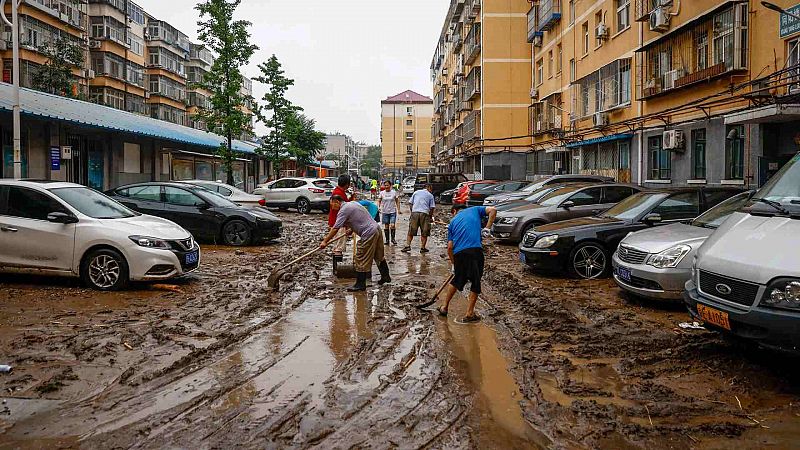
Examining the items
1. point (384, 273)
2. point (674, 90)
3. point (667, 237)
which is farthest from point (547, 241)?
point (674, 90)

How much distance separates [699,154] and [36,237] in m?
17.2

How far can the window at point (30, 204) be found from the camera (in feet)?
30.9

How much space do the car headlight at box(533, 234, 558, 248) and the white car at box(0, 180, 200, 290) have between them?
Answer: 227 inches

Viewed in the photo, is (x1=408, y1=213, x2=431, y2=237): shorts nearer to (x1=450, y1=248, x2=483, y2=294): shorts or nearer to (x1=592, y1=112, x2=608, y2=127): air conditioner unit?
(x1=450, y1=248, x2=483, y2=294): shorts

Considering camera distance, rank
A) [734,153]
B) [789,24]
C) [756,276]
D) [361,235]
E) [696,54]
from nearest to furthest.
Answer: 1. [756,276]
2. [361,235]
3. [789,24]
4. [734,153]
5. [696,54]

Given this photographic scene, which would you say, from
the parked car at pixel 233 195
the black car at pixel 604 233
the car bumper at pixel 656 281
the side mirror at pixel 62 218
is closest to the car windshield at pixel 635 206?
the black car at pixel 604 233

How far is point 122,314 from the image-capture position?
7938mm

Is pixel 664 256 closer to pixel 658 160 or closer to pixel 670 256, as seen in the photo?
pixel 670 256

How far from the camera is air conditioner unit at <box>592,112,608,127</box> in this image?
85.0ft

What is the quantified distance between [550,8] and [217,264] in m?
27.1

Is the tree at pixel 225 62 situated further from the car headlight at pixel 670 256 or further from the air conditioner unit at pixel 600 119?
the car headlight at pixel 670 256

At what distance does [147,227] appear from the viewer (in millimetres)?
9711

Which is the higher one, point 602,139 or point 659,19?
point 659,19

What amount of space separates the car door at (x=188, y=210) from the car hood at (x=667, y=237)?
993 centimetres
